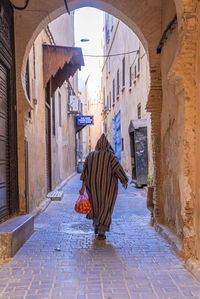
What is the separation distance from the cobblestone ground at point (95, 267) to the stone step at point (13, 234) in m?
0.10

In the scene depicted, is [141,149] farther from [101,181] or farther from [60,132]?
[101,181]

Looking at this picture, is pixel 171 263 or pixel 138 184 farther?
pixel 138 184

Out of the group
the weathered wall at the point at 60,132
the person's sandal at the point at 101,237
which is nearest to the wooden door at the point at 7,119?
the person's sandal at the point at 101,237

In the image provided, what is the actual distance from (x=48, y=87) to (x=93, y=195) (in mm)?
6057

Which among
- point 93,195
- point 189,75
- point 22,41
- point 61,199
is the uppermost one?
point 22,41

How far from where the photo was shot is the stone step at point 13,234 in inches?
148

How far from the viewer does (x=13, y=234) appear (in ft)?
12.7

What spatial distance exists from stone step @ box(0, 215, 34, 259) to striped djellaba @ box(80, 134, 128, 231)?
981mm

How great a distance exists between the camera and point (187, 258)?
3.48 meters

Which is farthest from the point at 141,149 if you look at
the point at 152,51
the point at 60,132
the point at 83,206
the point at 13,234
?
the point at 13,234

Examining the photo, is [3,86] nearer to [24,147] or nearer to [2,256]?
[24,147]

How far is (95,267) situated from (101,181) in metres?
1.61

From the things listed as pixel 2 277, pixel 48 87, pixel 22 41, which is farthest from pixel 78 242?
pixel 48 87

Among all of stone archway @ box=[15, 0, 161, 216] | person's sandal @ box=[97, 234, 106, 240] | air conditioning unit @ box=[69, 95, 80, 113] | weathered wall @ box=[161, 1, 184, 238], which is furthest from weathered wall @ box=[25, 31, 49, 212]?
air conditioning unit @ box=[69, 95, 80, 113]
